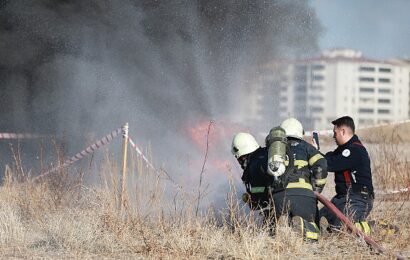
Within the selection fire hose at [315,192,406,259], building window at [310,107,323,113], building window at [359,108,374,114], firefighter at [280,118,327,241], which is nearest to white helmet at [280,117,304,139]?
firefighter at [280,118,327,241]

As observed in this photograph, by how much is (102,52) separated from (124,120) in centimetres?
133

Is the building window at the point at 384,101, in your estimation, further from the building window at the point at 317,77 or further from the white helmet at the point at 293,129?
the white helmet at the point at 293,129

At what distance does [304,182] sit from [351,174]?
775mm

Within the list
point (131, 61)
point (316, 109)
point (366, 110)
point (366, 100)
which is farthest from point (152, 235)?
point (366, 100)

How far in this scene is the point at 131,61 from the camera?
13891 millimetres

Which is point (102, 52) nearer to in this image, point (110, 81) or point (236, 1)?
point (110, 81)

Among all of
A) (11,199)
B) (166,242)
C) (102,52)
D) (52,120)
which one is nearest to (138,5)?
(102,52)

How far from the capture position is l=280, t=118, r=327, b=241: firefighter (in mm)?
7219

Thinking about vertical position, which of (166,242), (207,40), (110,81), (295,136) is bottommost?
(166,242)

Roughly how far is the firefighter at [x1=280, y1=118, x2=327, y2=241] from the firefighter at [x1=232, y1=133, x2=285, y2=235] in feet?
0.42

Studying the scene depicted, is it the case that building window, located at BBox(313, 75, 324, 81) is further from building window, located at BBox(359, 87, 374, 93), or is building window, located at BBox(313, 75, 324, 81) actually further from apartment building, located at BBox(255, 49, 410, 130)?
building window, located at BBox(359, 87, 374, 93)

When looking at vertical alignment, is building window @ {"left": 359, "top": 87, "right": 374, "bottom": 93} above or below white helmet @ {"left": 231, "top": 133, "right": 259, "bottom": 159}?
above

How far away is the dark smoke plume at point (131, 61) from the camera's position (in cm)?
1331

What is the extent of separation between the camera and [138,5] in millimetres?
13438
